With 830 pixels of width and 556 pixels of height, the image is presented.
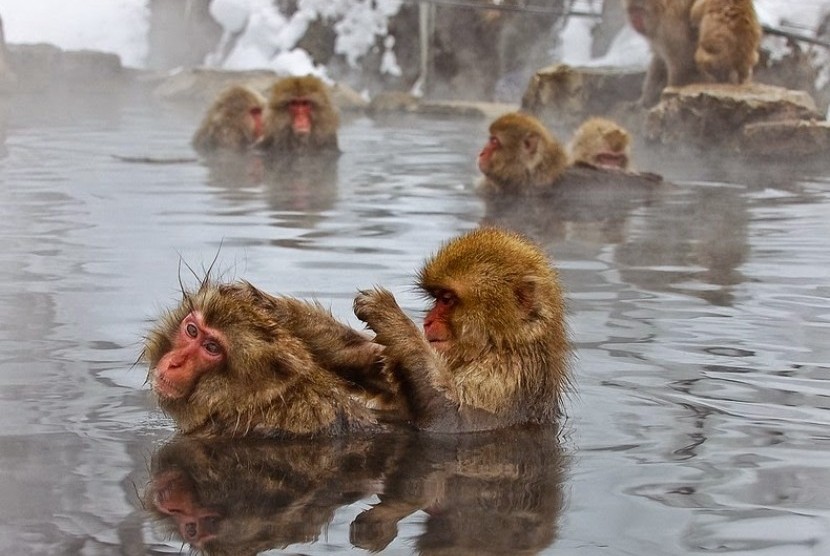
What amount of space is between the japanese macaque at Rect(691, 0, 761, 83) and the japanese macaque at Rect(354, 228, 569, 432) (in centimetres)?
975

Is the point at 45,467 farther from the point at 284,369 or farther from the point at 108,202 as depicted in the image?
the point at 108,202

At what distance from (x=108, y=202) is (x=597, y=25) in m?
14.1

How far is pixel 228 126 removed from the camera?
1273cm

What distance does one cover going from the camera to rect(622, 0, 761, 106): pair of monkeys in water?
43.3ft

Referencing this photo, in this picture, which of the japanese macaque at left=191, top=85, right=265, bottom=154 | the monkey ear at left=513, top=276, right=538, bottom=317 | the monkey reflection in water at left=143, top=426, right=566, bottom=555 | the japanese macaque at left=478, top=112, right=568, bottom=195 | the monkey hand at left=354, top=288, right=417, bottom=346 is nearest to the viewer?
the monkey reflection in water at left=143, top=426, right=566, bottom=555

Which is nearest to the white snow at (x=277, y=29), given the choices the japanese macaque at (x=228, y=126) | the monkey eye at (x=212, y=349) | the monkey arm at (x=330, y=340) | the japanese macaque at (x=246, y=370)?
the japanese macaque at (x=228, y=126)

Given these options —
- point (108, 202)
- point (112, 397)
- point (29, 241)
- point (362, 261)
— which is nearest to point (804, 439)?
point (112, 397)

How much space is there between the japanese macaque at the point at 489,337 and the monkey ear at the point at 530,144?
18.1 feet

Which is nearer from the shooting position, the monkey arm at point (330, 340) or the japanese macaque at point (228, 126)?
the monkey arm at point (330, 340)

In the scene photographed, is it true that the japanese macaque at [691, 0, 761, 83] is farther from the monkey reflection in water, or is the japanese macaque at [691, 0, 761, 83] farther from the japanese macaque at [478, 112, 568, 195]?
the monkey reflection in water

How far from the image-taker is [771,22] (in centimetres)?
1722

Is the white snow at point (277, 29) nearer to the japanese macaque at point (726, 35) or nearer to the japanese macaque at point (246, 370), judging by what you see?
the japanese macaque at point (726, 35)

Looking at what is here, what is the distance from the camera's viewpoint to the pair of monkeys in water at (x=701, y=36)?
13.2 meters

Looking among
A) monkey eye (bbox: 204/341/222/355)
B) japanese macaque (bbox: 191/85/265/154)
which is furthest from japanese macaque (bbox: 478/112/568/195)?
monkey eye (bbox: 204/341/222/355)
